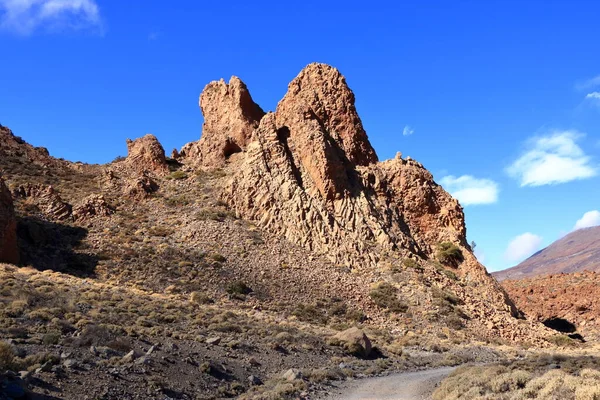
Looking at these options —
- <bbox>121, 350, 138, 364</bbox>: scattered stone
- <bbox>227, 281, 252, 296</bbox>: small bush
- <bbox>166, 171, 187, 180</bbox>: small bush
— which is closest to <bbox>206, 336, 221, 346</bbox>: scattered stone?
<bbox>121, 350, 138, 364</bbox>: scattered stone

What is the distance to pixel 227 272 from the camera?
35.4 m

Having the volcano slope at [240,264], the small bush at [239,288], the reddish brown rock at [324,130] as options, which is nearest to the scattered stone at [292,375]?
the volcano slope at [240,264]

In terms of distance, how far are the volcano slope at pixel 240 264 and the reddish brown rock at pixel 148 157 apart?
0.62 ft

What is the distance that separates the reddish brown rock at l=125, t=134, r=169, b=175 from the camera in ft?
160

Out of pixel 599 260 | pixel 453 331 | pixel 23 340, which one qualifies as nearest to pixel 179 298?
pixel 23 340

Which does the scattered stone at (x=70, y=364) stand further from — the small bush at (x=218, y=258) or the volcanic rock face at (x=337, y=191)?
the volcanic rock face at (x=337, y=191)

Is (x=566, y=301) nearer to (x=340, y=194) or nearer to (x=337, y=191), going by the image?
(x=340, y=194)

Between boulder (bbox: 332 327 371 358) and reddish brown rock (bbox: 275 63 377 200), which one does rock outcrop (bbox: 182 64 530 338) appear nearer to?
reddish brown rock (bbox: 275 63 377 200)

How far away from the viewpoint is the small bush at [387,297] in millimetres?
33875

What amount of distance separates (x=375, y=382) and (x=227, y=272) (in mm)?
18753

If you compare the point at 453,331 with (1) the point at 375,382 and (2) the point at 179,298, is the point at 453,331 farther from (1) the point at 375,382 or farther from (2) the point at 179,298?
(2) the point at 179,298

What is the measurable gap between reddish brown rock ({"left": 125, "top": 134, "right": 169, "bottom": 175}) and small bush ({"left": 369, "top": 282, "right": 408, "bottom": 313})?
24.3m

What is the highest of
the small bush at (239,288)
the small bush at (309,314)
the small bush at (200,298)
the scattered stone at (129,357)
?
the small bush at (239,288)

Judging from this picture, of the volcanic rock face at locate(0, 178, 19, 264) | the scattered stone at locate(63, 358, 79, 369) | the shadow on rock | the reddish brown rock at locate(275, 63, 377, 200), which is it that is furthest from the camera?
the reddish brown rock at locate(275, 63, 377, 200)
